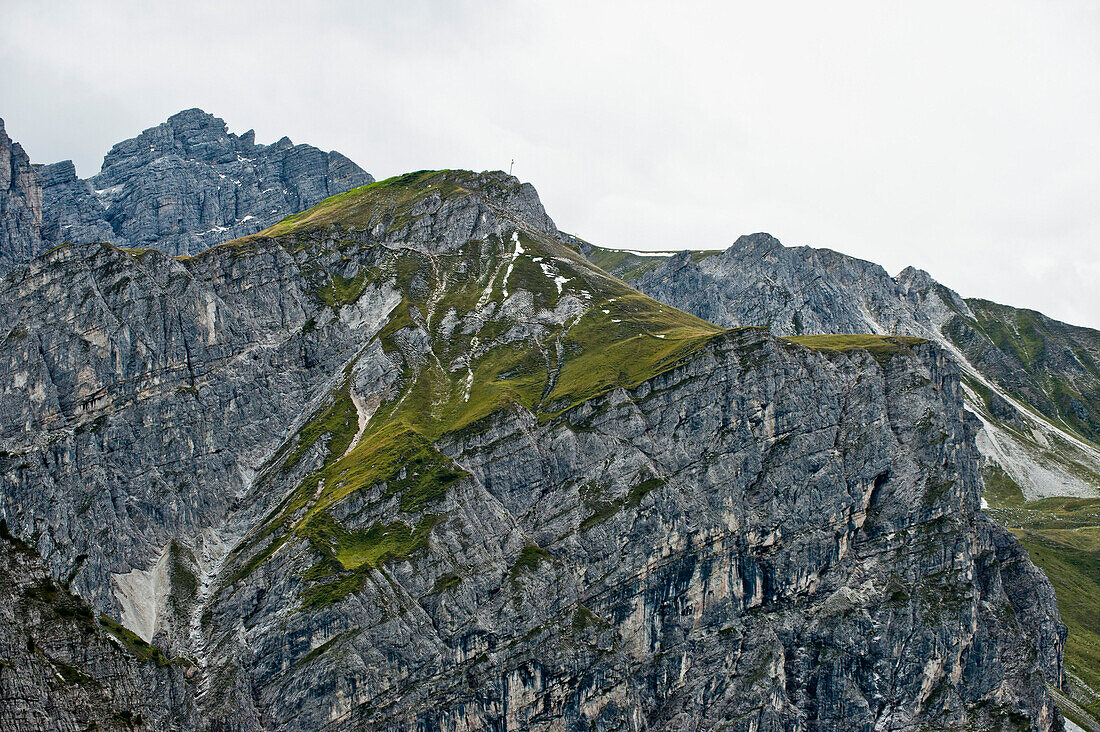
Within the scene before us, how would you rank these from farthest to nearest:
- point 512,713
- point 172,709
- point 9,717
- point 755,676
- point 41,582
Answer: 1. point 755,676
2. point 512,713
3. point 172,709
4. point 41,582
5. point 9,717

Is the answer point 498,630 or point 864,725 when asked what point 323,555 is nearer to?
A: point 498,630

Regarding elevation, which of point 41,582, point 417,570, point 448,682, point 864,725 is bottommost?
point 864,725

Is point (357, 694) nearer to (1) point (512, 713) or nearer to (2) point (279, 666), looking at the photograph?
(2) point (279, 666)

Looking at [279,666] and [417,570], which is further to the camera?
[417,570]

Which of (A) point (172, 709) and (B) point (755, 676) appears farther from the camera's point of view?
(B) point (755, 676)

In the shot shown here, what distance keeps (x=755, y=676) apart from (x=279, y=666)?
10333 cm

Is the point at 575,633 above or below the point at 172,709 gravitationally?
above

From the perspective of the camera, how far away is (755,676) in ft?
652

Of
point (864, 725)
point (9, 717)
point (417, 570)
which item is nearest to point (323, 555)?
point (417, 570)

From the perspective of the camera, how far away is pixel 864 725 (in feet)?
654

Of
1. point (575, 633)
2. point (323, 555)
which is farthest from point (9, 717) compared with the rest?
point (575, 633)

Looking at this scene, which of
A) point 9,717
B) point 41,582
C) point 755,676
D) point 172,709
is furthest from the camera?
point 755,676

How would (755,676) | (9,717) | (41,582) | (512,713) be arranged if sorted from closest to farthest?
1. (9,717)
2. (41,582)
3. (512,713)
4. (755,676)

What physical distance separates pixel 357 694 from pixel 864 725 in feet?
371
